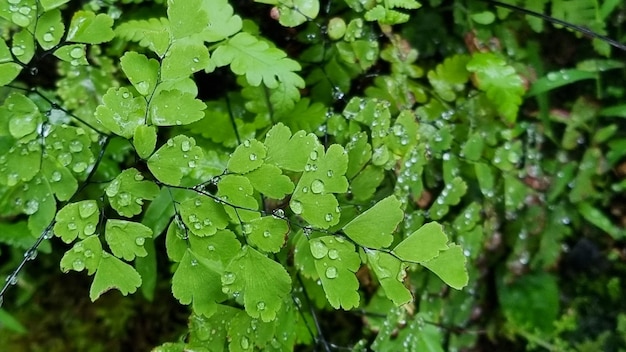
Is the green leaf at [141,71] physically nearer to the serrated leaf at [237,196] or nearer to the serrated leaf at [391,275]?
the serrated leaf at [237,196]

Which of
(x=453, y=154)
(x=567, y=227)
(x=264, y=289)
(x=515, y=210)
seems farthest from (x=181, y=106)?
(x=567, y=227)

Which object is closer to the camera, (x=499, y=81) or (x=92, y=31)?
(x=92, y=31)

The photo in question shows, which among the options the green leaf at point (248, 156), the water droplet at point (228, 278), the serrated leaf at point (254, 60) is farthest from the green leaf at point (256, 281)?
the serrated leaf at point (254, 60)

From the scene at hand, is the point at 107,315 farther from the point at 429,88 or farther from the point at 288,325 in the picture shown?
the point at 429,88

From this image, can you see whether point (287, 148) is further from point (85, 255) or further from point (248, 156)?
point (85, 255)

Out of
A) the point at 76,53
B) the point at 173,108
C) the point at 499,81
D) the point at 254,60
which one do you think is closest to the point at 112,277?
the point at 173,108

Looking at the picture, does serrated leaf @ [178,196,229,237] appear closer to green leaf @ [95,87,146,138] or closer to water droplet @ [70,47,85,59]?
green leaf @ [95,87,146,138]
